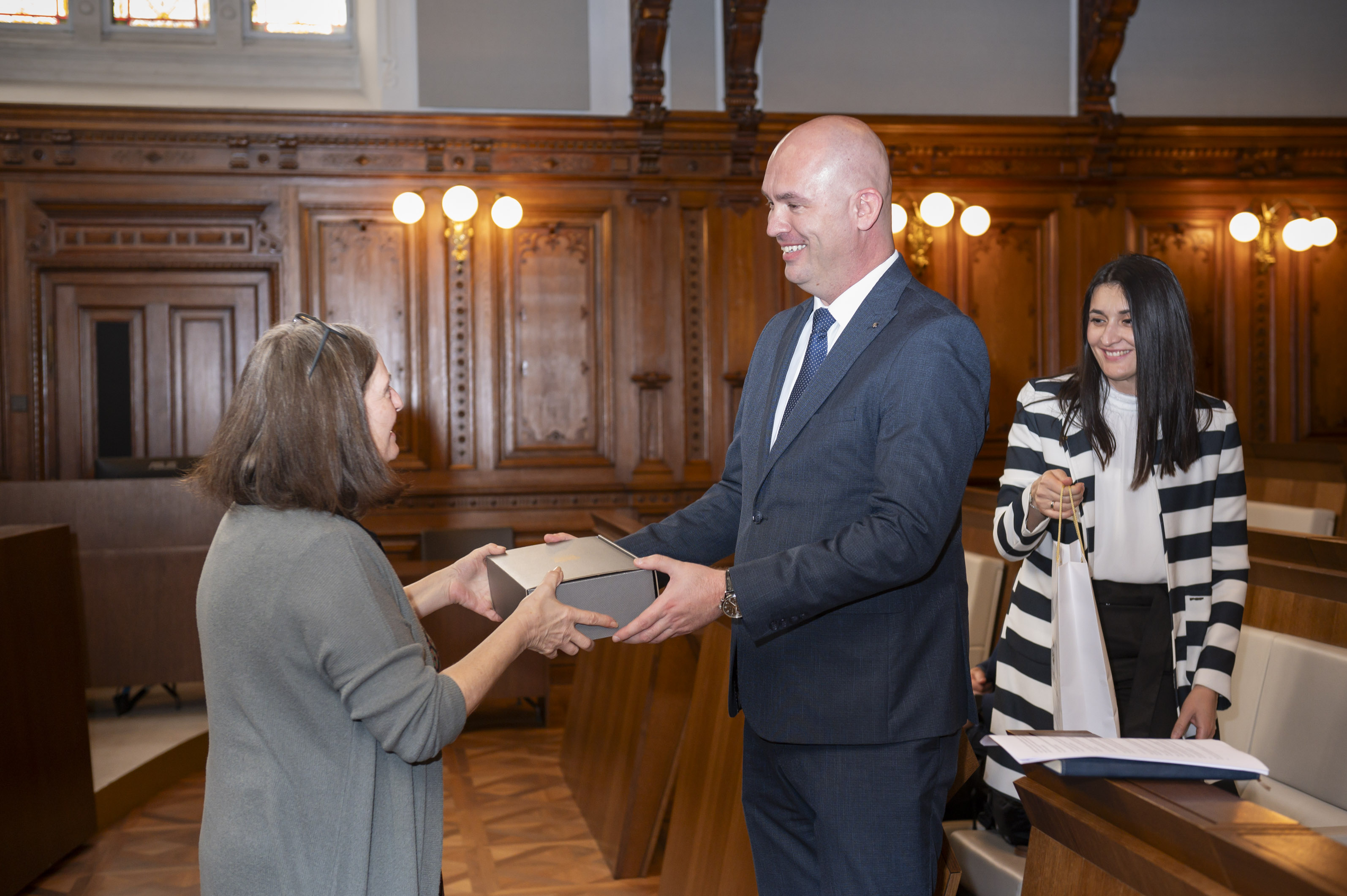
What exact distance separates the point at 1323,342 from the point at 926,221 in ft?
10.1

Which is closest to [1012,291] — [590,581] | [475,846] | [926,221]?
[926,221]

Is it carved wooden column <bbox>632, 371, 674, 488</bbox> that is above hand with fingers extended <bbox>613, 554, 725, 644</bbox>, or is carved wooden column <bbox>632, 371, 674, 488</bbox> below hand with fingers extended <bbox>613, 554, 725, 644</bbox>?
above

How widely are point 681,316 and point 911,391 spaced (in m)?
5.52

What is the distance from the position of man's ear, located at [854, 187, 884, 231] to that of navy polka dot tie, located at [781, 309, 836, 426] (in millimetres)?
156

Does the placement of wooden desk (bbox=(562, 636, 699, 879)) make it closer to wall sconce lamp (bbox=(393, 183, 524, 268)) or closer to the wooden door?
wall sconce lamp (bbox=(393, 183, 524, 268))

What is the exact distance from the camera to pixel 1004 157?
739 cm

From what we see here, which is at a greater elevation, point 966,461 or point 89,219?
point 89,219

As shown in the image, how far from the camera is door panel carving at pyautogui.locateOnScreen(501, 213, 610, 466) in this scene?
7043mm

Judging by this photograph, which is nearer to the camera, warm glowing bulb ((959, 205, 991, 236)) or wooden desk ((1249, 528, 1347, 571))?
wooden desk ((1249, 528, 1347, 571))

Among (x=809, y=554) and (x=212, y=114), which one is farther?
(x=212, y=114)

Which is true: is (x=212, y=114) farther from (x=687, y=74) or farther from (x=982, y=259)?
(x=982, y=259)

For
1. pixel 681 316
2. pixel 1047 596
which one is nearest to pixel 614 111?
pixel 681 316

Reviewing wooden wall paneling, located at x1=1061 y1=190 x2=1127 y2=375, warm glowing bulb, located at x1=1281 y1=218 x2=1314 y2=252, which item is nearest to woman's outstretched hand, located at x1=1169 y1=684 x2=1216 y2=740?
wooden wall paneling, located at x1=1061 y1=190 x2=1127 y2=375

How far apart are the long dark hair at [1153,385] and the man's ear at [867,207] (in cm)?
73
